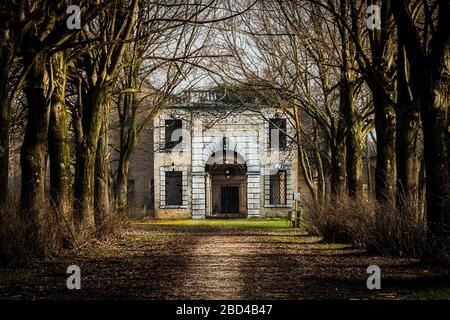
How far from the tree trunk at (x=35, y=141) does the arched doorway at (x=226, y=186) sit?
115ft

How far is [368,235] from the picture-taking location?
62.1 feet

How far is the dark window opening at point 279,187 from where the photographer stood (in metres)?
53.9

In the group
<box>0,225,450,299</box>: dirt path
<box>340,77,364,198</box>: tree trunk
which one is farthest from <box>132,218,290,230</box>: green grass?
<box>0,225,450,299</box>: dirt path

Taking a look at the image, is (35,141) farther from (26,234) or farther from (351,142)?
(351,142)

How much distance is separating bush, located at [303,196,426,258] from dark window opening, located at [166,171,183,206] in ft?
96.7

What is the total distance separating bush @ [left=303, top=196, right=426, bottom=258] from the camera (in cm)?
1642

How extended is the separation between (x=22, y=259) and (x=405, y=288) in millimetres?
7456

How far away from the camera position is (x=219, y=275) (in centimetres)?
1383

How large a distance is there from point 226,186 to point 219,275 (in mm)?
41110

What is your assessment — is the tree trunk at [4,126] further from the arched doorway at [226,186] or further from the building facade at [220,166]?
the arched doorway at [226,186]
